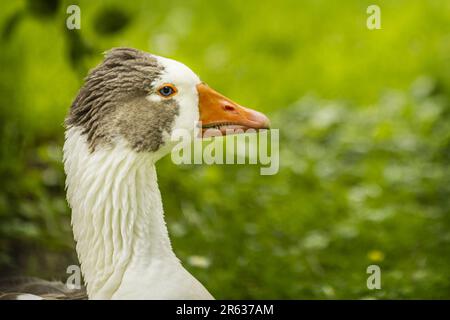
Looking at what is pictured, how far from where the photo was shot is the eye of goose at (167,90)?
2.84 m

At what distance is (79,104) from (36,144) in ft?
8.17

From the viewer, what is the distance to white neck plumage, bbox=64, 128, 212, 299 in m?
2.76

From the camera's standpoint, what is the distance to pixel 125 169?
2.77 m

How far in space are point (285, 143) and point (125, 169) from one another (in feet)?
9.79

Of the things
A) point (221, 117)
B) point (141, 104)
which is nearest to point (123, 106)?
→ point (141, 104)

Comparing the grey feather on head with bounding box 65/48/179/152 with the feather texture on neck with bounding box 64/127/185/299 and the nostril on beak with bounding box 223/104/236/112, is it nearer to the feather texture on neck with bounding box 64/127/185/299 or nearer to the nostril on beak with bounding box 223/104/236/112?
the feather texture on neck with bounding box 64/127/185/299

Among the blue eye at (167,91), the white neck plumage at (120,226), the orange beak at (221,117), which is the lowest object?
the white neck plumage at (120,226)

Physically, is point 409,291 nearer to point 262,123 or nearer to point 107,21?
point 262,123

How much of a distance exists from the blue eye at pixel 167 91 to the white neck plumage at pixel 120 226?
218 mm

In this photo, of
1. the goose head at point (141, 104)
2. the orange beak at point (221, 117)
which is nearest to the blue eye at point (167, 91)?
the goose head at point (141, 104)

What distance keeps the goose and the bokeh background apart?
0.74 meters

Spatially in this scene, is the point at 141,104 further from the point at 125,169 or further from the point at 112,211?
the point at 112,211

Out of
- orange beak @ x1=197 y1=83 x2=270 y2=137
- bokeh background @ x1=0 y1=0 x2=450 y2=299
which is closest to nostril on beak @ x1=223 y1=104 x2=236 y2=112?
orange beak @ x1=197 y1=83 x2=270 y2=137

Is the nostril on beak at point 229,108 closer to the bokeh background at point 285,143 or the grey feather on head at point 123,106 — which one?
the grey feather on head at point 123,106
